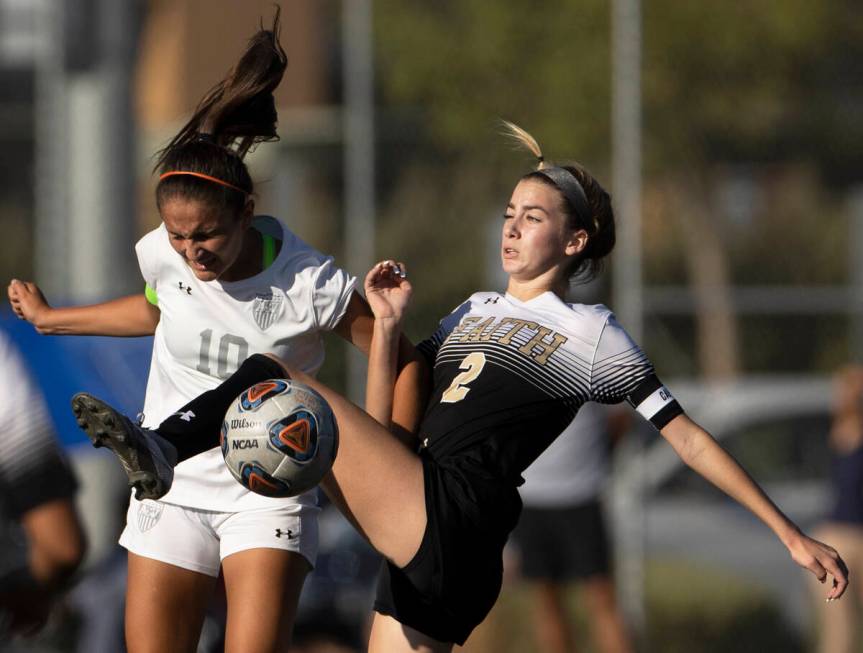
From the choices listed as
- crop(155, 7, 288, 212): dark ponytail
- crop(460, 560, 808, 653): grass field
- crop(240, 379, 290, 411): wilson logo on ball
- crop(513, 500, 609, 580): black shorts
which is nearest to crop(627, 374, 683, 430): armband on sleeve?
crop(240, 379, 290, 411): wilson logo on ball

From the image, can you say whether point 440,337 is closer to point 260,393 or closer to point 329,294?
point 329,294

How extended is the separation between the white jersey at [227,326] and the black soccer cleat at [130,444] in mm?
483

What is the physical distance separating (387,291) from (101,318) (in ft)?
2.93

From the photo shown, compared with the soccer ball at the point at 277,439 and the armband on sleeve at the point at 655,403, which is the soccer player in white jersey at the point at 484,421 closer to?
the armband on sleeve at the point at 655,403

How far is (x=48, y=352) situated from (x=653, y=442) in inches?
221

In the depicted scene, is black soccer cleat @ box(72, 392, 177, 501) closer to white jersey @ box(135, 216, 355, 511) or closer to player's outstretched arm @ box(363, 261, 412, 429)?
white jersey @ box(135, 216, 355, 511)

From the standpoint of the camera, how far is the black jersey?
4598 mm

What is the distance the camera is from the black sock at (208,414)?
4.21 m

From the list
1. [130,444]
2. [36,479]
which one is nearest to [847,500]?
[36,479]

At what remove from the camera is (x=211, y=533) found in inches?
182

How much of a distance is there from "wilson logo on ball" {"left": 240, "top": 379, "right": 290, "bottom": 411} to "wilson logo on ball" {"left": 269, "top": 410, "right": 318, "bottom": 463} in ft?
0.25

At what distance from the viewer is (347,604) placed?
8695mm

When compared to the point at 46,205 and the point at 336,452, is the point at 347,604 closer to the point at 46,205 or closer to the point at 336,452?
the point at 46,205

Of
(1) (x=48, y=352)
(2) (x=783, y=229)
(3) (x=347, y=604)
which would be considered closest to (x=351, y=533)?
(3) (x=347, y=604)
